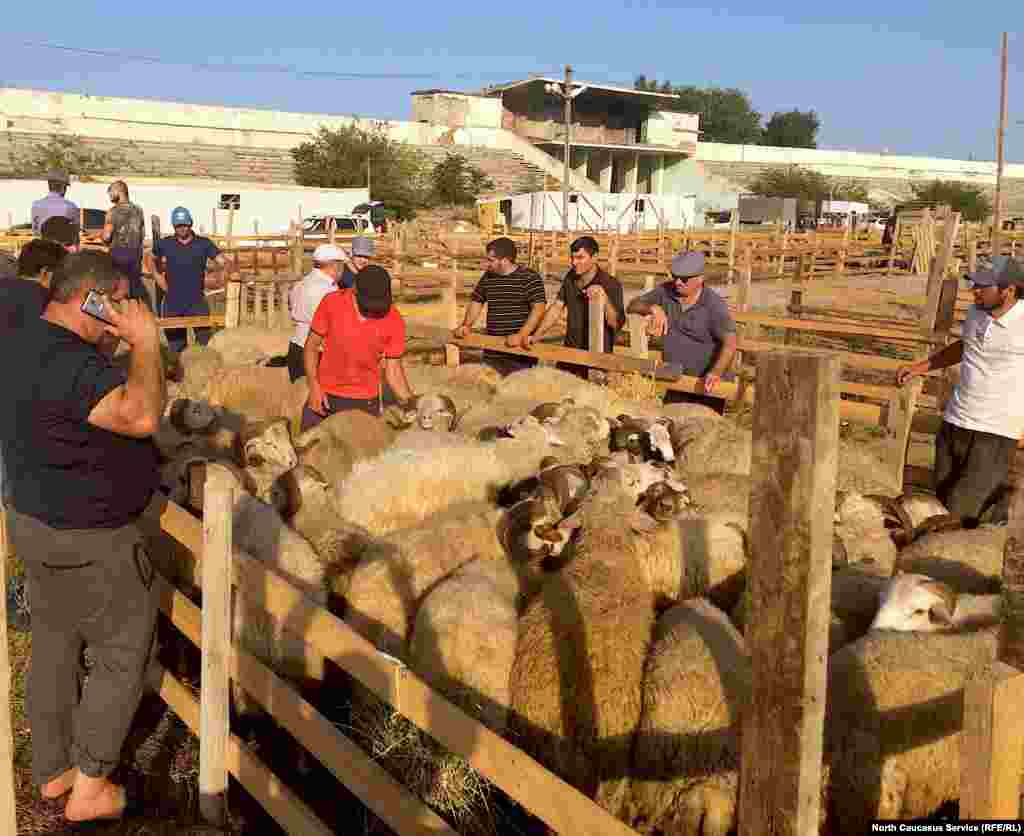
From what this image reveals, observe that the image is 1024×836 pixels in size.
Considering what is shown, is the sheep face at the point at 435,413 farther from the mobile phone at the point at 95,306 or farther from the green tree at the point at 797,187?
the green tree at the point at 797,187

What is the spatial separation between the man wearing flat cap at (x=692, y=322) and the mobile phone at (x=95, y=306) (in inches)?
171

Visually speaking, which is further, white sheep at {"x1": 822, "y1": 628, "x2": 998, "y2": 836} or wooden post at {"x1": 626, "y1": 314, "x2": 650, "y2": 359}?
wooden post at {"x1": 626, "y1": 314, "x2": 650, "y2": 359}

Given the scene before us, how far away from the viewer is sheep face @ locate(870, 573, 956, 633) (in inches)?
157

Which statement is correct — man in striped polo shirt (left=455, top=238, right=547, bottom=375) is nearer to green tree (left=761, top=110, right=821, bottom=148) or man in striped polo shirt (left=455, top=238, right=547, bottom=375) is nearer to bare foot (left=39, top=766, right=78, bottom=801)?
bare foot (left=39, top=766, right=78, bottom=801)

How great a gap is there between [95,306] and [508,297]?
17.5 feet

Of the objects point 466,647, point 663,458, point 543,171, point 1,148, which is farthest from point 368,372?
point 543,171

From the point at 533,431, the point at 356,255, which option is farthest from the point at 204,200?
the point at 533,431

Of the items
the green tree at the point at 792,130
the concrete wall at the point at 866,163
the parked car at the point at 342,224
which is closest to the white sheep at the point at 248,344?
the parked car at the point at 342,224

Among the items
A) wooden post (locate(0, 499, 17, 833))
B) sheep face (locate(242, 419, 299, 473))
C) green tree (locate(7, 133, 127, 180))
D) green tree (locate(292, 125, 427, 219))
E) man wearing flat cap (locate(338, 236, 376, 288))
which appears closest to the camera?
wooden post (locate(0, 499, 17, 833))

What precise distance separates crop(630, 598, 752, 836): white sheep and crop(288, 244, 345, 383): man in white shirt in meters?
4.80

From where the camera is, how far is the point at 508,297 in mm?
8547

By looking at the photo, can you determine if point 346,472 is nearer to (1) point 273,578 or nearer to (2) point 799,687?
(1) point 273,578

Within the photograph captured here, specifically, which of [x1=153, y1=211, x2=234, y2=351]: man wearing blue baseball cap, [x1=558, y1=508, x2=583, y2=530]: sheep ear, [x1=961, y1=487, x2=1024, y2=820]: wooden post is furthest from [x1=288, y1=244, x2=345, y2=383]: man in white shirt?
[x1=961, y1=487, x2=1024, y2=820]: wooden post

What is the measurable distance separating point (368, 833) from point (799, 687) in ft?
7.75
